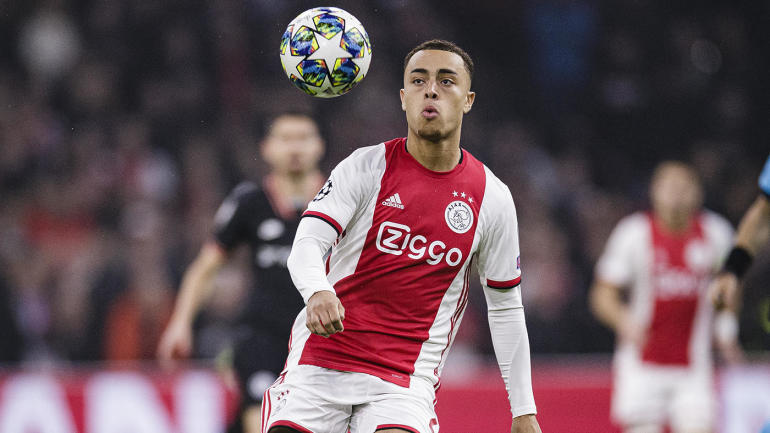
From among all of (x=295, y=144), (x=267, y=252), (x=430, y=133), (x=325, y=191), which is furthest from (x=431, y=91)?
(x=267, y=252)

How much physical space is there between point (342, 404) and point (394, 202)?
78cm

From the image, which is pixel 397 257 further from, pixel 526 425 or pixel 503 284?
pixel 526 425

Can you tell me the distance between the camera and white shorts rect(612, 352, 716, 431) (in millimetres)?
8075

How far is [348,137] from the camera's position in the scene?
13070 millimetres

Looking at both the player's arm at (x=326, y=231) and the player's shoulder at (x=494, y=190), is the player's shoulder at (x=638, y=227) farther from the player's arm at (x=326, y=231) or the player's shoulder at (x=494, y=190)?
the player's arm at (x=326, y=231)

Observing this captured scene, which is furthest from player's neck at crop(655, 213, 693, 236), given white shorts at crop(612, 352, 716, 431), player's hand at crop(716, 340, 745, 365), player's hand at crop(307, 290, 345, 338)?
player's hand at crop(307, 290, 345, 338)

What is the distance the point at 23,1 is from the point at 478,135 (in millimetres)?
5929

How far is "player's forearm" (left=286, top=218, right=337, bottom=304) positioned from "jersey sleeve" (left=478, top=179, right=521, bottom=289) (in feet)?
2.15

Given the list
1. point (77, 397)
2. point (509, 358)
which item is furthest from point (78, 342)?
point (509, 358)

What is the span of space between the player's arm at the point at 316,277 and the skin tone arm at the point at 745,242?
2467mm

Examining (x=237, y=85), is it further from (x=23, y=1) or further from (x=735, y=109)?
→ (x=735, y=109)

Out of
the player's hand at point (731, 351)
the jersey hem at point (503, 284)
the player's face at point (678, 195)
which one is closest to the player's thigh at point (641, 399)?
the player's hand at point (731, 351)

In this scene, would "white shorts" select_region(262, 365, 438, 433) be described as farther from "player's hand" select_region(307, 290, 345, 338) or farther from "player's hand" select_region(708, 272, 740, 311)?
"player's hand" select_region(708, 272, 740, 311)

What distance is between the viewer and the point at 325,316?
3.58 meters
